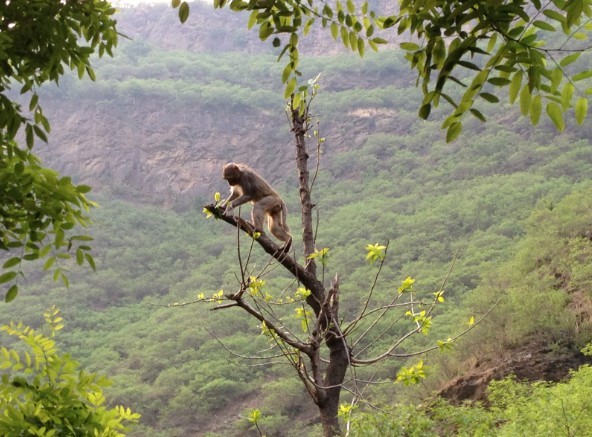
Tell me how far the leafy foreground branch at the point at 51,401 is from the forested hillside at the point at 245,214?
2.05m

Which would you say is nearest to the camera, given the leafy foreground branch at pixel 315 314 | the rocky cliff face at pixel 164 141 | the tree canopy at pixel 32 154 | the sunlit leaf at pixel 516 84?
the sunlit leaf at pixel 516 84

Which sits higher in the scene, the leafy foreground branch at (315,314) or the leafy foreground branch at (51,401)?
the leafy foreground branch at (51,401)

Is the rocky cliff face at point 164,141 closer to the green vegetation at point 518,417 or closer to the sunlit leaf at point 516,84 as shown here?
the green vegetation at point 518,417

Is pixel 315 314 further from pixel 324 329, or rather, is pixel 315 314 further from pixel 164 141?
pixel 164 141

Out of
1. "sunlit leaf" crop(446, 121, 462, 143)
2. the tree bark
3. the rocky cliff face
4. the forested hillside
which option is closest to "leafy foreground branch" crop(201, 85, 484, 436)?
the tree bark

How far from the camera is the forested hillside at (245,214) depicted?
48.7 feet

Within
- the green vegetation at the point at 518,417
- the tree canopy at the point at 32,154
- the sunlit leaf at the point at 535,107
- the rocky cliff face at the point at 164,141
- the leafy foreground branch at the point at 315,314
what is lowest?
the rocky cliff face at the point at 164,141

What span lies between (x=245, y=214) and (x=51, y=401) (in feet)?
19.3

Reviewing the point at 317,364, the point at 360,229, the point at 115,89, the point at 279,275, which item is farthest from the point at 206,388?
the point at 115,89

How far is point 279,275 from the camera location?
90.4 ft

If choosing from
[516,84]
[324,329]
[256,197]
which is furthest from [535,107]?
[256,197]

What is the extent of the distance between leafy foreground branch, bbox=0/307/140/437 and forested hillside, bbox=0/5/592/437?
6.72 feet

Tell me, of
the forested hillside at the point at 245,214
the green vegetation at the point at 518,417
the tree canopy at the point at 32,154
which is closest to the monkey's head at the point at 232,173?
the forested hillside at the point at 245,214

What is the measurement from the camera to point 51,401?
1.83 m
